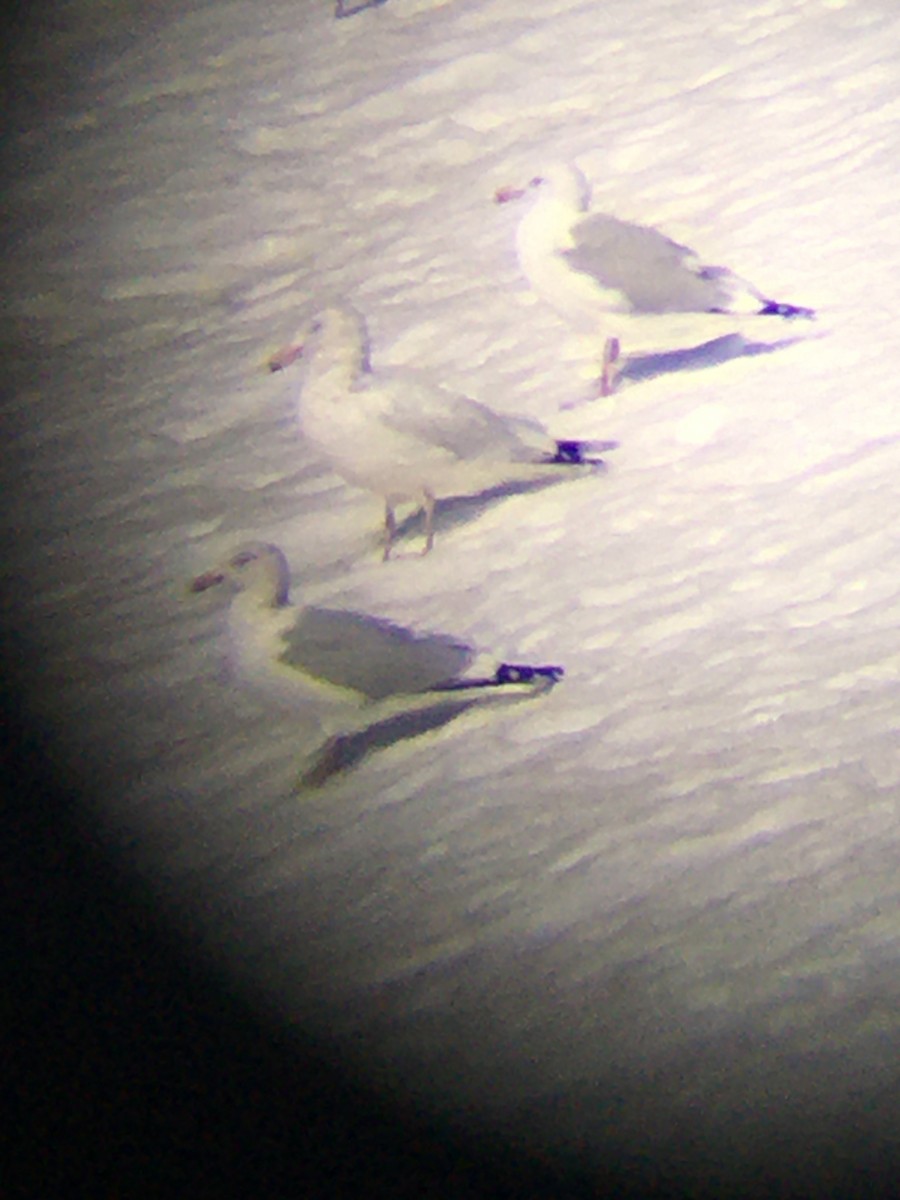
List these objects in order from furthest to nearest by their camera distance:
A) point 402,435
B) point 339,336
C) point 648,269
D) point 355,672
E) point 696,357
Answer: point 696,357 → point 648,269 → point 339,336 → point 402,435 → point 355,672

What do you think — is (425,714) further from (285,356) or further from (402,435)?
(285,356)

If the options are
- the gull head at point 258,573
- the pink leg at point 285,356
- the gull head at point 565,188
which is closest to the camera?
the gull head at point 258,573

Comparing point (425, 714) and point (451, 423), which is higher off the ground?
point (451, 423)

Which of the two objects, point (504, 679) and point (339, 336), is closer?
point (504, 679)

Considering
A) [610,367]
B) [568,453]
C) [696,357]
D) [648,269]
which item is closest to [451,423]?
[568,453]

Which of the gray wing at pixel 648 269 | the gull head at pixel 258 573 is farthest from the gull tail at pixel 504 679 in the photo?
the gray wing at pixel 648 269

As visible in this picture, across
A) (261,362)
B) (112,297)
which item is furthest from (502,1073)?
(112,297)

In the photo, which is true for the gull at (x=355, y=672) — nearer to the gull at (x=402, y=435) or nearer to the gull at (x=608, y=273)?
the gull at (x=402, y=435)

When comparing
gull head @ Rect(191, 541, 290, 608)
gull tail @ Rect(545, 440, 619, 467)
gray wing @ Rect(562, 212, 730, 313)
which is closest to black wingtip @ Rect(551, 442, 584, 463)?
gull tail @ Rect(545, 440, 619, 467)

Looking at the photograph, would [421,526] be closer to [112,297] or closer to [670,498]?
[670,498]
